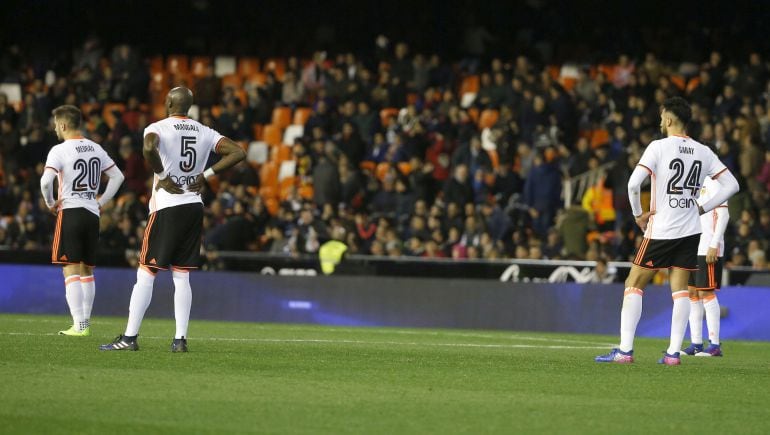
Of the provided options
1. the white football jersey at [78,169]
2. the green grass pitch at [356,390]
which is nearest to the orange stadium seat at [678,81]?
the green grass pitch at [356,390]

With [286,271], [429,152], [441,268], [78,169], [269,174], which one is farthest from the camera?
[269,174]

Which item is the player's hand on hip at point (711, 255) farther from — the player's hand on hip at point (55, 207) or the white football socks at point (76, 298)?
the player's hand on hip at point (55, 207)

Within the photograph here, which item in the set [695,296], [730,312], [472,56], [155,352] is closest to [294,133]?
[472,56]

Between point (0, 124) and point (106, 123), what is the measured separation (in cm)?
231

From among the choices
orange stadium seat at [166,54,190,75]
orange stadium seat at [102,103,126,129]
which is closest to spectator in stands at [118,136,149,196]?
orange stadium seat at [102,103,126,129]

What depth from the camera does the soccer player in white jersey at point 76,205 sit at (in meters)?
14.0

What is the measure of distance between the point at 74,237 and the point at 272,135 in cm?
1602

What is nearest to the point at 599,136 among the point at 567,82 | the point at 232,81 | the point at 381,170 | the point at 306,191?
the point at 567,82

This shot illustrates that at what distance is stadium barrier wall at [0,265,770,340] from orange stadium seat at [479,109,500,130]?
21.0 feet

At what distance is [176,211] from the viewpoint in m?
11.8

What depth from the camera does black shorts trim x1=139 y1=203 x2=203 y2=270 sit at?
11.7 metres

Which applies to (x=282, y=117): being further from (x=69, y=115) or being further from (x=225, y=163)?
(x=225, y=163)

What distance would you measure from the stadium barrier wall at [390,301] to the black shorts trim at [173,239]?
9775 millimetres

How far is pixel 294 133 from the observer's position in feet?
98.0
